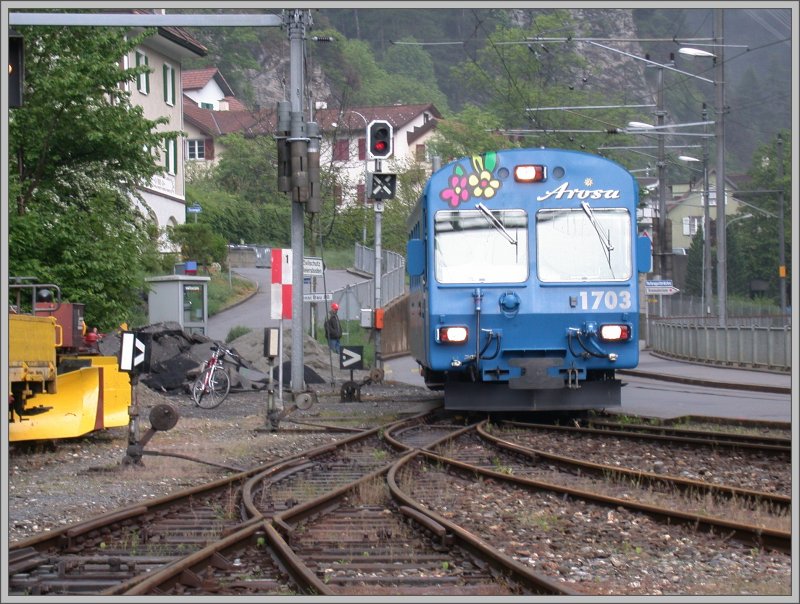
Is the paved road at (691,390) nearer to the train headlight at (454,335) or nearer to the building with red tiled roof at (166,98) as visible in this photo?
the train headlight at (454,335)

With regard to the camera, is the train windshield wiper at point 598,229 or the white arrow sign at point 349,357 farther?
the white arrow sign at point 349,357

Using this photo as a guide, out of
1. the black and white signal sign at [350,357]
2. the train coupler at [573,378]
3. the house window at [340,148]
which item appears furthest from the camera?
the house window at [340,148]

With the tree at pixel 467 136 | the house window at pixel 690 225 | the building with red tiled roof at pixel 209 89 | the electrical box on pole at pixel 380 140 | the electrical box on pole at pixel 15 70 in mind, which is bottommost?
the electrical box on pole at pixel 15 70

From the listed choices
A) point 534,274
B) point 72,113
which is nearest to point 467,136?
point 72,113

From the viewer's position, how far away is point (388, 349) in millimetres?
43562

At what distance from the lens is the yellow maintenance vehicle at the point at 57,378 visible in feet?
38.8

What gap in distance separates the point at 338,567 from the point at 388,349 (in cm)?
3682

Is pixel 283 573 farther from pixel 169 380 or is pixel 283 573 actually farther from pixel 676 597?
pixel 169 380

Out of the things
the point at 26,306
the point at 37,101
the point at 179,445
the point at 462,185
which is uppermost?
the point at 37,101

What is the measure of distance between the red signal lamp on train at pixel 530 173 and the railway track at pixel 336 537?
188 inches

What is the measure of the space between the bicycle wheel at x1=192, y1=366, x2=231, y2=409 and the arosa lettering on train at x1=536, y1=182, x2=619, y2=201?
7.36 metres

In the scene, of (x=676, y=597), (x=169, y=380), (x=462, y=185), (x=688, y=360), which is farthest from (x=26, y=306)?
(x=688, y=360)

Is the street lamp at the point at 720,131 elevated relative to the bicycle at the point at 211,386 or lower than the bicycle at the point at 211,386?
elevated

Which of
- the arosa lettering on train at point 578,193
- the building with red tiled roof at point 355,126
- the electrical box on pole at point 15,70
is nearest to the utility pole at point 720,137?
the arosa lettering on train at point 578,193
